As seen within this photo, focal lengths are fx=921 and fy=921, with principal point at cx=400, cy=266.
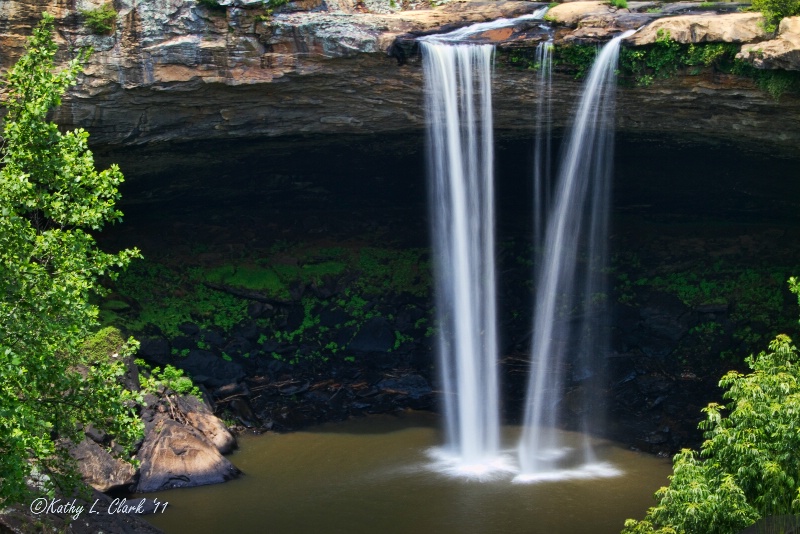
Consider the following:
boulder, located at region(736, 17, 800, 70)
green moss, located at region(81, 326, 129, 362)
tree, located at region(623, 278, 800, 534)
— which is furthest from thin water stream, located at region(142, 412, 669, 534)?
boulder, located at region(736, 17, 800, 70)

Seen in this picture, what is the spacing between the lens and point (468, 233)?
17.0 m

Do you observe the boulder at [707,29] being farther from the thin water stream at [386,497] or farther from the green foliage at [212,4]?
the thin water stream at [386,497]

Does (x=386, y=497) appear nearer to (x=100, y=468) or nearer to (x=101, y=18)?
(x=100, y=468)

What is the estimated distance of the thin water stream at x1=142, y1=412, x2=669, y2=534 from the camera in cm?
1268

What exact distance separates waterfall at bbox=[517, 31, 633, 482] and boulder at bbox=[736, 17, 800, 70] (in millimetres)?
2244

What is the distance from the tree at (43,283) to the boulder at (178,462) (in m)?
5.21

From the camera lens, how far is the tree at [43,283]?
8.08 m

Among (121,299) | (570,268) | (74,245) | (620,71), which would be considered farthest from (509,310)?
(74,245)

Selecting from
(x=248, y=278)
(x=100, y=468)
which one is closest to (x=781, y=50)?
(x=100, y=468)

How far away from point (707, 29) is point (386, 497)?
8516 millimetres

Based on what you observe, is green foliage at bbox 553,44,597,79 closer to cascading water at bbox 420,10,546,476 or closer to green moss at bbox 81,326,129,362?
cascading water at bbox 420,10,546,476

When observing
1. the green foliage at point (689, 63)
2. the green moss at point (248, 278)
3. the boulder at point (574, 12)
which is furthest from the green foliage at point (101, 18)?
the green foliage at point (689, 63)

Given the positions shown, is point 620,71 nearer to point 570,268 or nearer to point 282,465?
point 570,268

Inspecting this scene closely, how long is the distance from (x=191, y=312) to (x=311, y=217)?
3.72 metres
